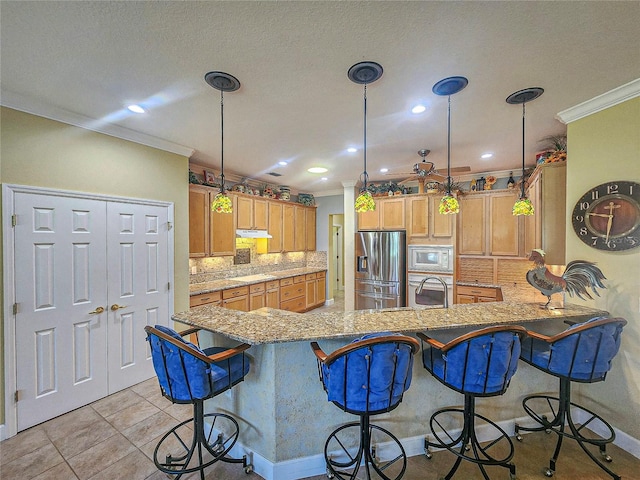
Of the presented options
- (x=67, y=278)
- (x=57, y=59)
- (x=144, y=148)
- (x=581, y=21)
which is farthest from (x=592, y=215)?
(x=67, y=278)

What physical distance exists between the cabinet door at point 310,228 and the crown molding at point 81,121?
3287mm

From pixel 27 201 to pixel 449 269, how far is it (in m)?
5.14

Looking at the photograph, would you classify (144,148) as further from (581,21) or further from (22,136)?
(581,21)

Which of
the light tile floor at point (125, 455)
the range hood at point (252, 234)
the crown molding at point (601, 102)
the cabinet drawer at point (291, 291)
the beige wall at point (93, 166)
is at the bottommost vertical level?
the light tile floor at point (125, 455)

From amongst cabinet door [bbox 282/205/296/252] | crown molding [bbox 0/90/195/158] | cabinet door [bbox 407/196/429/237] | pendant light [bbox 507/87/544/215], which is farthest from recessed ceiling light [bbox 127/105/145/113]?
cabinet door [bbox 407/196/429/237]

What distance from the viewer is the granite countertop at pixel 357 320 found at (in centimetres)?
160

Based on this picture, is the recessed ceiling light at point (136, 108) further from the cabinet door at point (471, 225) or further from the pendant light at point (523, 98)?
the cabinet door at point (471, 225)

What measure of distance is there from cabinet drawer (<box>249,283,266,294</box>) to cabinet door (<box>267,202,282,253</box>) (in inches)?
33.6

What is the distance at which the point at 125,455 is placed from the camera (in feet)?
6.44

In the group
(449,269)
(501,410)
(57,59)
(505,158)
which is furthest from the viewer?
(449,269)

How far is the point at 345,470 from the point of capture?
180 cm

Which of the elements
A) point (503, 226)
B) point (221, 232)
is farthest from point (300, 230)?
point (503, 226)

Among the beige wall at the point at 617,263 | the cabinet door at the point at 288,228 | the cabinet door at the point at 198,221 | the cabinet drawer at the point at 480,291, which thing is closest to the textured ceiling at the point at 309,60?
the beige wall at the point at 617,263

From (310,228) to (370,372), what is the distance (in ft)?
16.6
